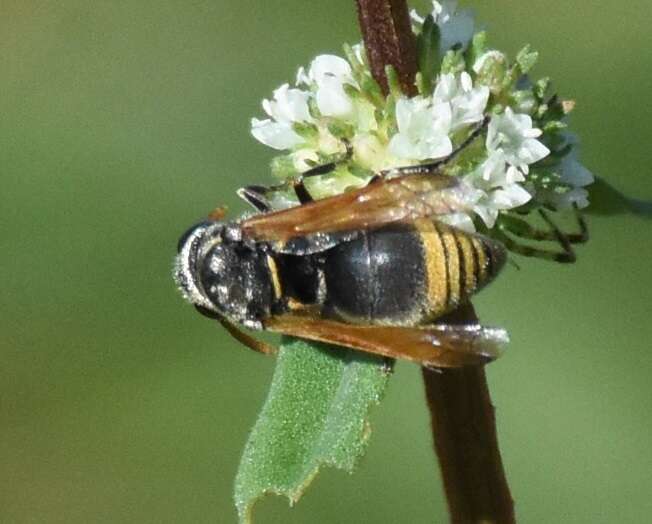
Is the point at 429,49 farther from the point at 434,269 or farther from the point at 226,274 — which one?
the point at 226,274

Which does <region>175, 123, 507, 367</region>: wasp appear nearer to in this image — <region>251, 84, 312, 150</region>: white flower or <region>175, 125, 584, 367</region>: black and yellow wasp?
<region>175, 125, 584, 367</region>: black and yellow wasp

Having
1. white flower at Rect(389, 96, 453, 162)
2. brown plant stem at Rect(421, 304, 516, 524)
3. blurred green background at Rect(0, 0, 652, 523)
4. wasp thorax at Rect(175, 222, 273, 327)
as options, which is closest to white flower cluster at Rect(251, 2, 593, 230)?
white flower at Rect(389, 96, 453, 162)

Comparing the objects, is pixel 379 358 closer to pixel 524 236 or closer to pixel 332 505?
pixel 524 236

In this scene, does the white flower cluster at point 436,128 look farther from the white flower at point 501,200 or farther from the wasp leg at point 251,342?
the wasp leg at point 251,342

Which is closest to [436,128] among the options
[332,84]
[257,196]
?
[332,84]

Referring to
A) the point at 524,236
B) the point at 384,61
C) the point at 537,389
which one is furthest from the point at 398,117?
the point at 537,389

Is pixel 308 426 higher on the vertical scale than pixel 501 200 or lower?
lower
